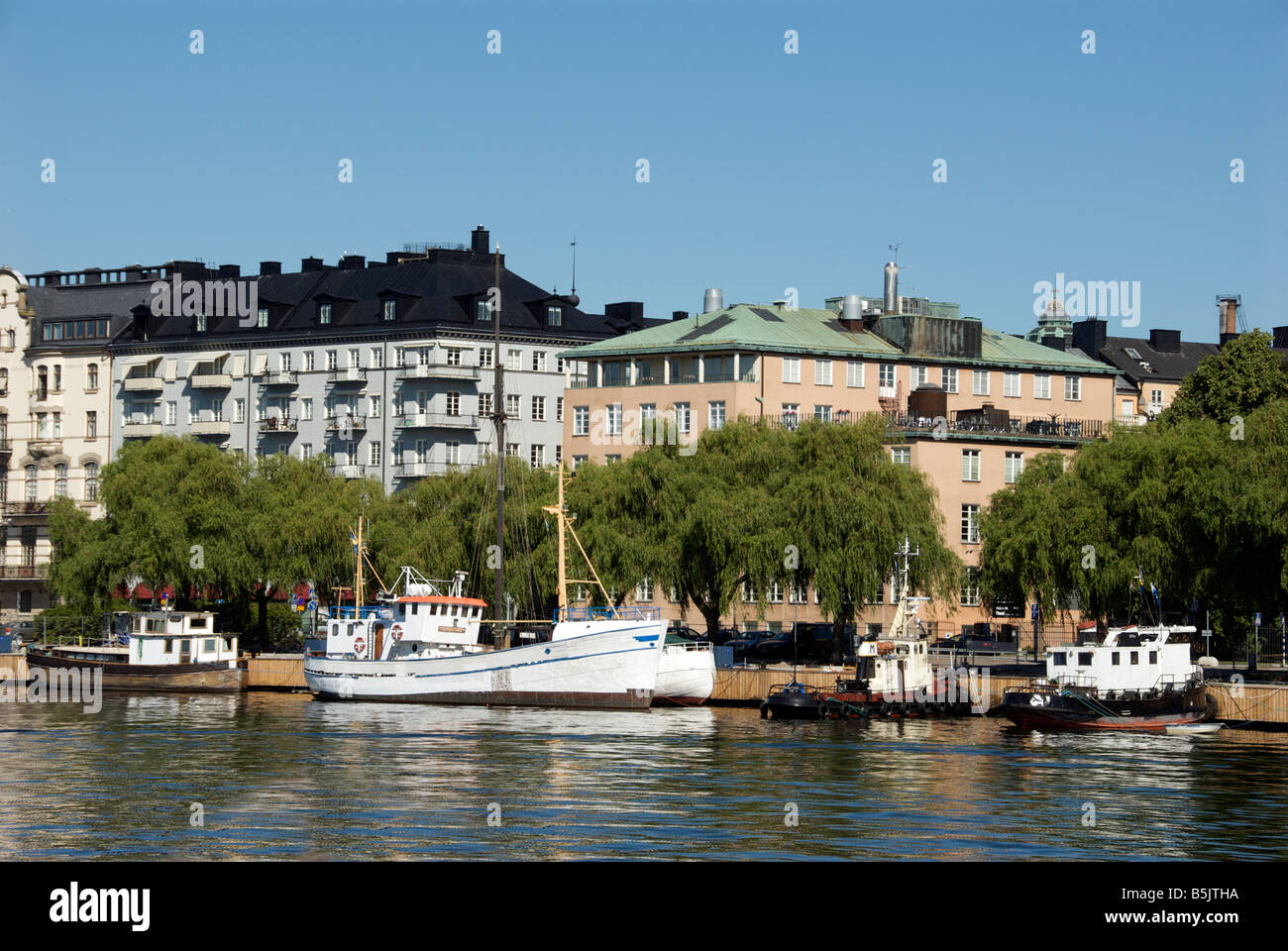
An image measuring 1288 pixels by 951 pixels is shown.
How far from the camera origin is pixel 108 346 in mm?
154250

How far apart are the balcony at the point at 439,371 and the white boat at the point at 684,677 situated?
208 feet

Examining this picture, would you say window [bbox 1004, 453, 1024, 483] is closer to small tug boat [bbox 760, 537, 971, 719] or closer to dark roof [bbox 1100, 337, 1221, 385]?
small tug boat [bbox 760, 537, 971, 719]

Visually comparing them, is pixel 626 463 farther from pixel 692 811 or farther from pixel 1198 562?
pixel 692 811

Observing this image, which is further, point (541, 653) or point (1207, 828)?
point (541, 653)

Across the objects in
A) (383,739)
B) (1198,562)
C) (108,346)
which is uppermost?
(108,346)

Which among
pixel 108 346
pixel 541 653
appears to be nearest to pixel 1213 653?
pixel 541 653

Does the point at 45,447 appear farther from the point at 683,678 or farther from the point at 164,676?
the point at 683,678

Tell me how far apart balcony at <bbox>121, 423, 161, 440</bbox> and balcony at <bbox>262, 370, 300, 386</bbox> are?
9816 mm

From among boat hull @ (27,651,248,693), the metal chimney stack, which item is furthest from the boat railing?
the metal chimney stack

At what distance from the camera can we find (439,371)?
139 m

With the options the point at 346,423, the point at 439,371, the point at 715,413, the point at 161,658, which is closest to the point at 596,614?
the point at 161,658

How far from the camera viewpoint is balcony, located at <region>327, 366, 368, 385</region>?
5595 inches

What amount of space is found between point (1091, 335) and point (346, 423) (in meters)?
62.9
